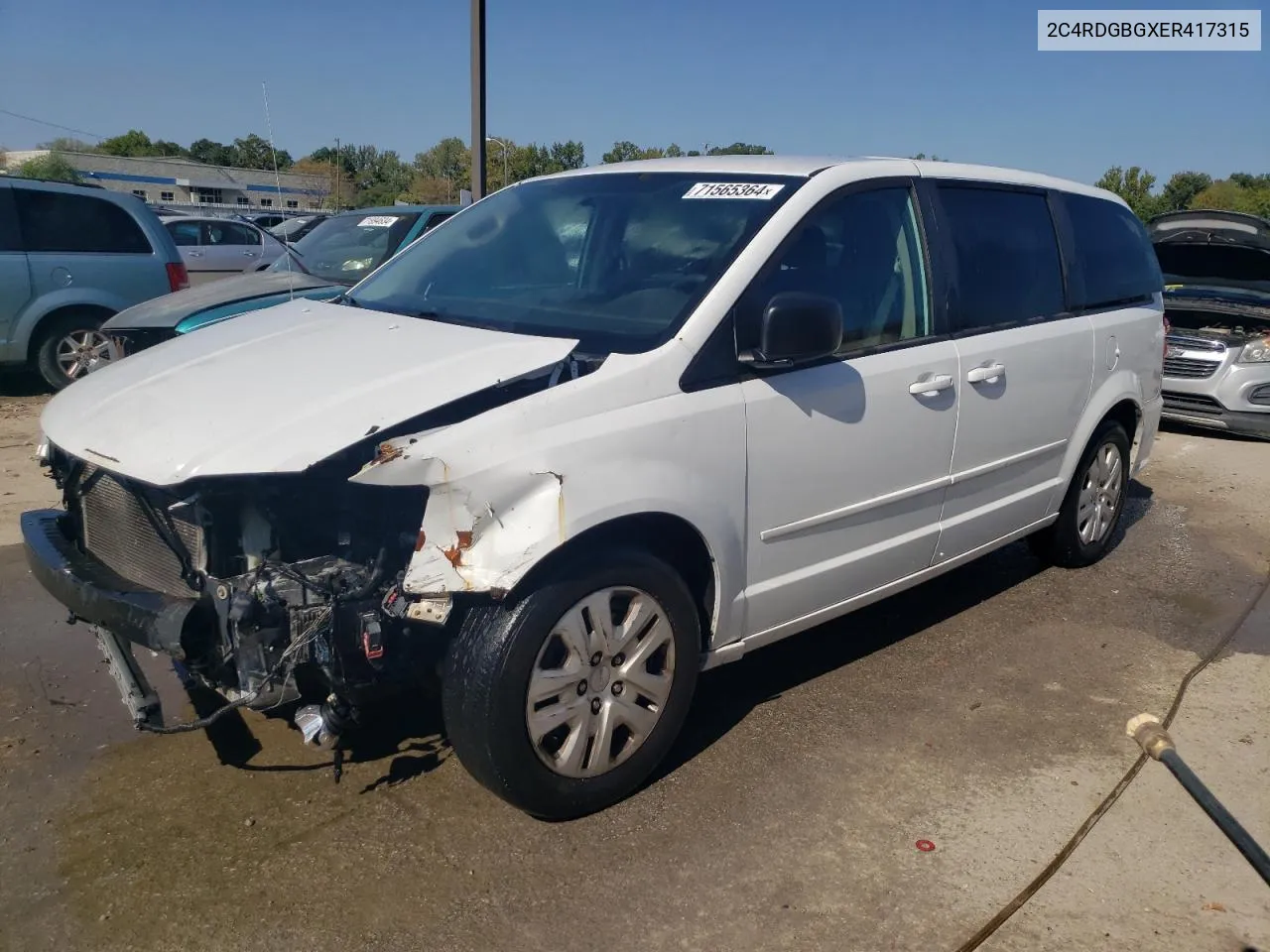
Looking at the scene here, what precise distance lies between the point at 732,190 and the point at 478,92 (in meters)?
7.14

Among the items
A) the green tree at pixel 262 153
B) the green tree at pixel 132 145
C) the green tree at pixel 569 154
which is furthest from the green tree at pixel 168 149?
the green tree at pixel 262 153

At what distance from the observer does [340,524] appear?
290 centimetres

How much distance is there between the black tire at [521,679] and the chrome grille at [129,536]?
2.49 ft

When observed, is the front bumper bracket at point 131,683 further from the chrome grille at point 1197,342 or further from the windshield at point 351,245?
the chrome grille at point 1197,342

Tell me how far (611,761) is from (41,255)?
7998mm

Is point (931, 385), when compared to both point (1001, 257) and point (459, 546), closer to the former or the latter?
point (1001, 257)

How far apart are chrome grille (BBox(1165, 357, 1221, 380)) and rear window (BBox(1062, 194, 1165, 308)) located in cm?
384

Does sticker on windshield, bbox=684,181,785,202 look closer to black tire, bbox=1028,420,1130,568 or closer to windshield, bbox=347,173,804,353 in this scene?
windshield, bbox=347,173,804,353

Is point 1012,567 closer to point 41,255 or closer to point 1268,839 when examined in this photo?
point 1268,839

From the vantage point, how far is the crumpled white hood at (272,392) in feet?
8.82

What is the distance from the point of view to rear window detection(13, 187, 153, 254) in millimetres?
8867

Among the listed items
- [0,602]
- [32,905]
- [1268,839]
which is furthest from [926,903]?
[0,602]

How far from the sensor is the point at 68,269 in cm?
898

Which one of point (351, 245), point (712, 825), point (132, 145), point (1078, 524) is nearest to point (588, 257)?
point (712, 825)
